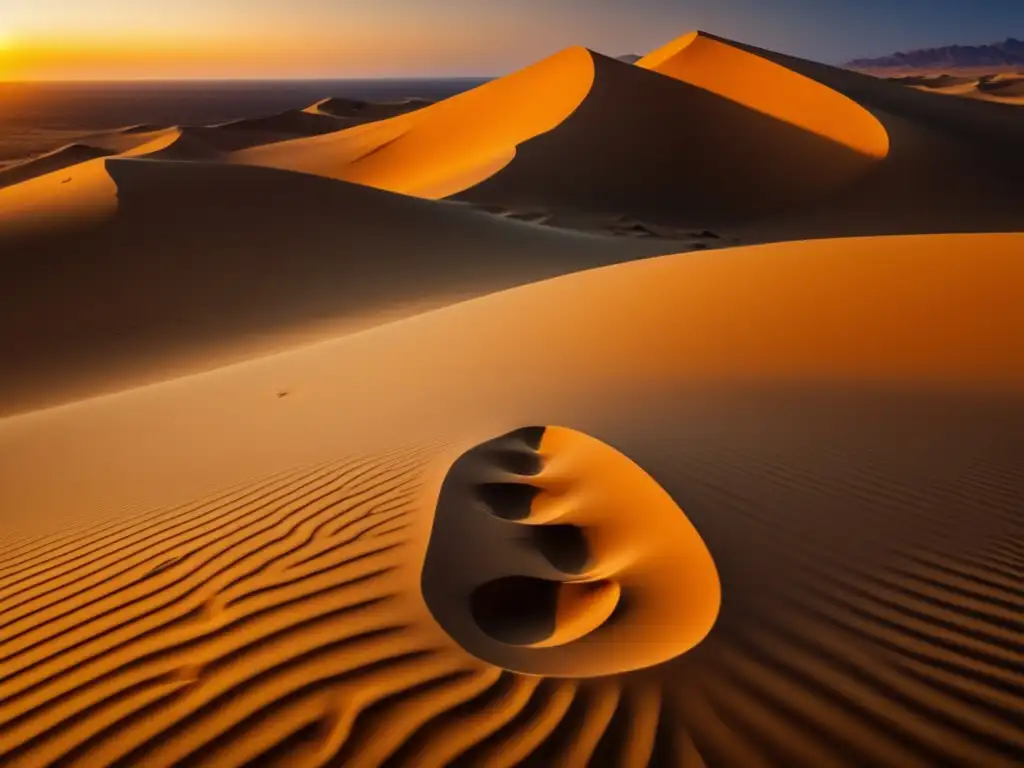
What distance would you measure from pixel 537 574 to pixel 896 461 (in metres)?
2.31

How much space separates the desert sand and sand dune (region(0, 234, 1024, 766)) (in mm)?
14

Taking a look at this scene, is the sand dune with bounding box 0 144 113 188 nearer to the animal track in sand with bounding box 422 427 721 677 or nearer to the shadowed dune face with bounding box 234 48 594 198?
the shadowed dune face with bounding box 234 48 594 198

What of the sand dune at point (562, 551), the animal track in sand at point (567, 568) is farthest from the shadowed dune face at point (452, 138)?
the animal track in sand at point (567, 568)

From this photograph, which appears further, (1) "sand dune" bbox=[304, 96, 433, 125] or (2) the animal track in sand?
(1) "sand dune" bbox=[304, 96, 433, 125]

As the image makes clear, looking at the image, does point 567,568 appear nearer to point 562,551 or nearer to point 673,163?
point 562,551

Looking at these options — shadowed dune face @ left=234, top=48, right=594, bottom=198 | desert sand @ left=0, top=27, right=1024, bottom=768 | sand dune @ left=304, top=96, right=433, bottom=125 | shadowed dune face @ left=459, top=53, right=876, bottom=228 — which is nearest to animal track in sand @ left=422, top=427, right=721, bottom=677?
desert sand @ left=0, top=27, right=1024, bottom=768

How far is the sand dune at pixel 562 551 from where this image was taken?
2.16 meters

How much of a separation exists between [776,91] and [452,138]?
13.8 m

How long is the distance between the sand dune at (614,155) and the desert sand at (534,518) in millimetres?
14164

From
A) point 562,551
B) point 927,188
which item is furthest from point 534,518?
point 927,188

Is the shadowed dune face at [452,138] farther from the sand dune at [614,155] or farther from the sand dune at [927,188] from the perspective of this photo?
the sand dune at [927,188]

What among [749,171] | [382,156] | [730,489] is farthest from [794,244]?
[382,156]

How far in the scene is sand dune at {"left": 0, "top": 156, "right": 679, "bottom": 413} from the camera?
34.3 feet

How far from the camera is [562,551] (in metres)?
3.31
